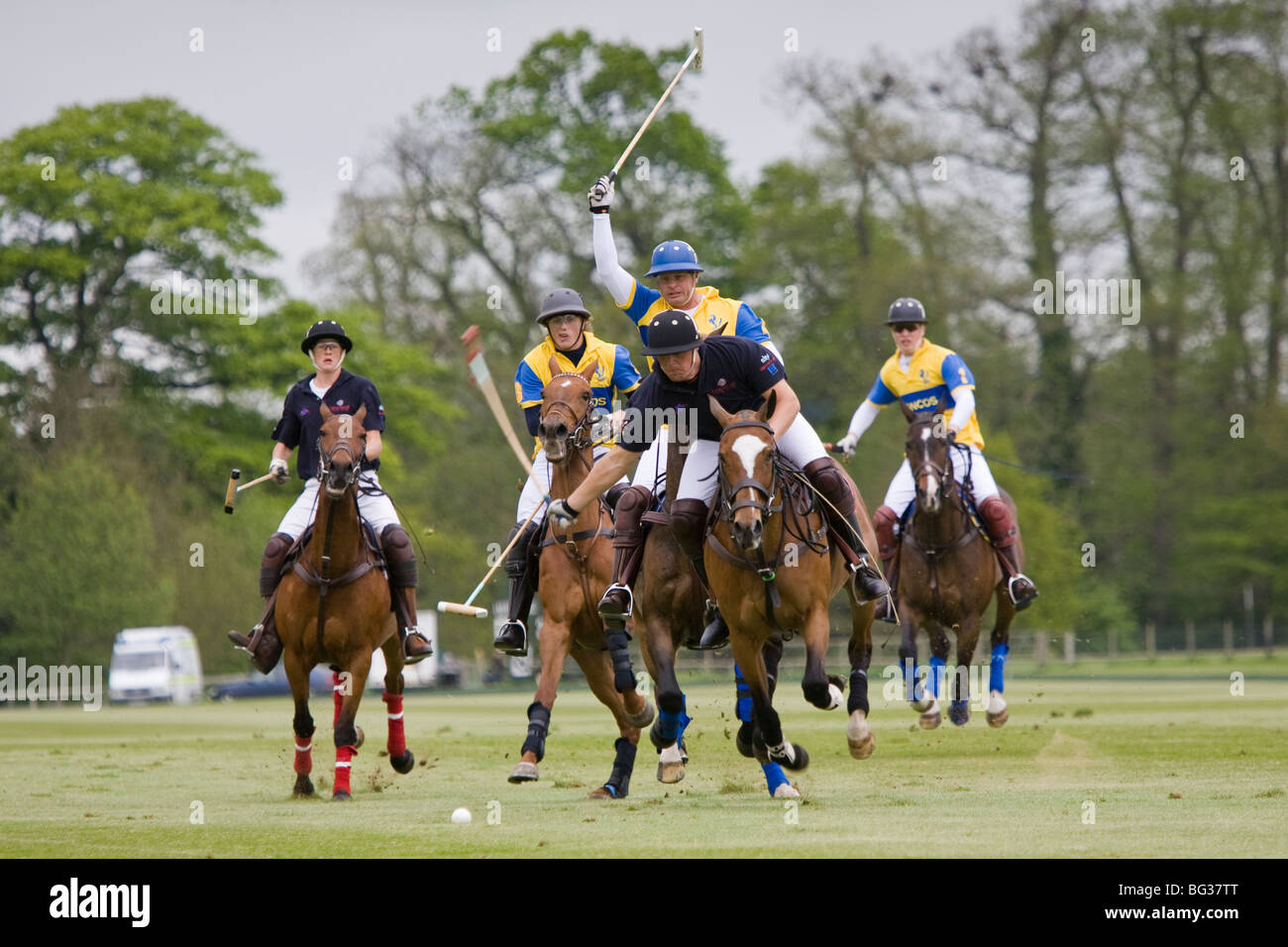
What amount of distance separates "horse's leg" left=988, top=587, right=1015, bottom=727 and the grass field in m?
0.33

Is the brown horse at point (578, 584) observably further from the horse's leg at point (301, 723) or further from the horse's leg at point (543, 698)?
the horse's leg at point (301, 723)

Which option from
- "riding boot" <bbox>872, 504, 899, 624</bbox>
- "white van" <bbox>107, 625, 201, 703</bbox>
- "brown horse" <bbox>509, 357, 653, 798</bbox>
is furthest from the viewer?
"white van" <bbox>107, 625, 201, 703</bbox>

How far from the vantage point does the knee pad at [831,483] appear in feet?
35.4

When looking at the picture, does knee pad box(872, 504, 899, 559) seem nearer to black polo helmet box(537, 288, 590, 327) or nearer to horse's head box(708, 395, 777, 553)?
black polo helmet box(537, 288, 590, 327)

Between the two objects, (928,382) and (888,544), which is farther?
(928,382)

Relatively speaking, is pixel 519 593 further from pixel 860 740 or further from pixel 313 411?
pixel 860 740

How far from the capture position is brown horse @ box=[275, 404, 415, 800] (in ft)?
39.5

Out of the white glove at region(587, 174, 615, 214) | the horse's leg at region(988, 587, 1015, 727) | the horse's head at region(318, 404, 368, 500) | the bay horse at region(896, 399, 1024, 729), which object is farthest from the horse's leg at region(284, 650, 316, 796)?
the horse's leg at region(988, 587, 1015, 727)

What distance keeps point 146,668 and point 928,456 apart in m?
29.0

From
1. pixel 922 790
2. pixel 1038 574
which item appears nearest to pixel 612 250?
pixel 922 790

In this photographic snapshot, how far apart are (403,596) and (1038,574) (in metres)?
27.1

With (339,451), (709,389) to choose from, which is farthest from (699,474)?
(339,451)

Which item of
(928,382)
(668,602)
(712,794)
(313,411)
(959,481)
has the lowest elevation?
(712,794)

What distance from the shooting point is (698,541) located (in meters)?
10.6
